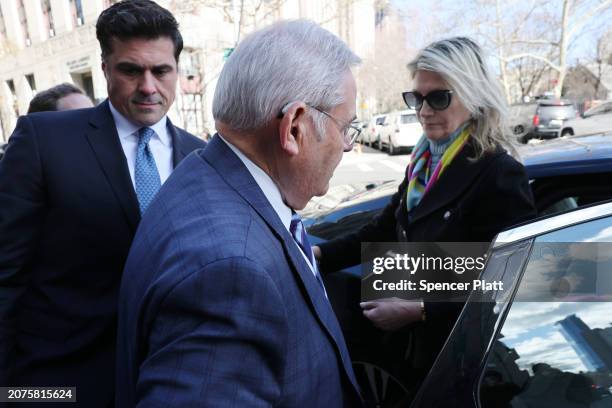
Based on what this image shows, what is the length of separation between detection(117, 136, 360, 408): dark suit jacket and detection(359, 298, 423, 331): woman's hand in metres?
0.67

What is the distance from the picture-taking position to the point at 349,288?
2.36 metres

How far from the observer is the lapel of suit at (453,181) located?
1.68 metres

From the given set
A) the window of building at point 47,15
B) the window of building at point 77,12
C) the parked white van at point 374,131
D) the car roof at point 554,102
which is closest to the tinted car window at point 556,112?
the car roof at point 554,102

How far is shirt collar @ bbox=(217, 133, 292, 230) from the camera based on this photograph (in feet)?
3.26

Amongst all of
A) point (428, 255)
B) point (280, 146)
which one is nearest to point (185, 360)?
point (280, 146)

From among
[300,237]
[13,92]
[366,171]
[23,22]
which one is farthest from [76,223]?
[13,92]

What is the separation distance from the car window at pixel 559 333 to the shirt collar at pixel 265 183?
0.64 metres

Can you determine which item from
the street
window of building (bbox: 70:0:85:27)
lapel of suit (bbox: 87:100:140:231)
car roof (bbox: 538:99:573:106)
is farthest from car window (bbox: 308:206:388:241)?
window of building (bbox: 70:0:85:27)

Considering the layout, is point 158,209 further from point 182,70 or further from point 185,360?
point 182,70

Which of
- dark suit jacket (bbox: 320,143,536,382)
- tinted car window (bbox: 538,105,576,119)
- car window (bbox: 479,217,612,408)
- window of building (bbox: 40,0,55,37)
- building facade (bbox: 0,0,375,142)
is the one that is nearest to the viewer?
car window (bbox: 479,217,612,408)

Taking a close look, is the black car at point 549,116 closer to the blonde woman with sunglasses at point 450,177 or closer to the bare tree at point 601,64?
the blonde woman with sunglasses at point 450,177

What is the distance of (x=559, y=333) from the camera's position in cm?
108

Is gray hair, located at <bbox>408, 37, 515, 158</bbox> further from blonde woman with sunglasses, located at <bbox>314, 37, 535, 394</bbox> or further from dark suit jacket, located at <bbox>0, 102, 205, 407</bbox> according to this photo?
dark suit jacket, located at <bbox>0, 102, 205, 407</bbox>

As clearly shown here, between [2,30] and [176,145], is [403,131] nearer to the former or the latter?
[176,145]
